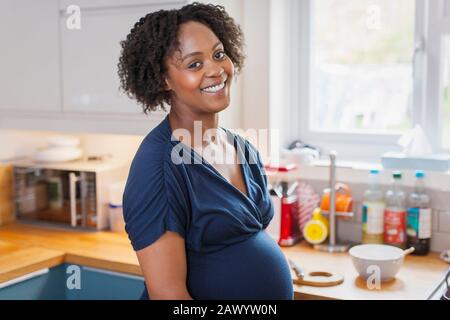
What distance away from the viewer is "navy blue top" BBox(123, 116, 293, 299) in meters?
1.43

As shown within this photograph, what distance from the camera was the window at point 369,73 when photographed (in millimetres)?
2369

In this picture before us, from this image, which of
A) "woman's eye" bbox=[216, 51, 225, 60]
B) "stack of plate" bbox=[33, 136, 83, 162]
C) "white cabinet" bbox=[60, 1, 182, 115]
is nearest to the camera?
"woman's eye" bbox=[216, 51, 225, 60]

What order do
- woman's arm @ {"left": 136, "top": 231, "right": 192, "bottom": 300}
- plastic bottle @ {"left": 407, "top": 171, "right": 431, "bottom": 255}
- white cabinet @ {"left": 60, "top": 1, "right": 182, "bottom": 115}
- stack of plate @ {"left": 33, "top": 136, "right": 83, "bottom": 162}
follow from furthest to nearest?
1. stack of plate @ {"left": 33, "top": 136, "right": 83, "bottom": 162}
2. white cabinet @ {"left": 60, "top": 1, "right": 182, "bottom": 115}
3. plastic bottle @ {"left": 407, "top": 171, "right": 431, "bottom": 255}
4. woman's arm @ {"left": 136, "top": 231, "right": 192, "bottom": 300}

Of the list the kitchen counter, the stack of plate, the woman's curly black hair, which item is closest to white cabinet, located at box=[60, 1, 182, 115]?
the stack of plate

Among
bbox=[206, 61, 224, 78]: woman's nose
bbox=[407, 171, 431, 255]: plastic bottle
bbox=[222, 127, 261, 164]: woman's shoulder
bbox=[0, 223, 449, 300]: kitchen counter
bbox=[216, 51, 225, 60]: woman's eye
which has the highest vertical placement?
bbox=[216, 51, 225, 60]: woman's eye

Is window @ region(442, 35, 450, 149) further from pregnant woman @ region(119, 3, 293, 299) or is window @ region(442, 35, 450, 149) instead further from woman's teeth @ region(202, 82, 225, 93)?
woman's teeth @ region(202, 82, 225, 93)

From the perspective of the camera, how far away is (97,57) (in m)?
2.39

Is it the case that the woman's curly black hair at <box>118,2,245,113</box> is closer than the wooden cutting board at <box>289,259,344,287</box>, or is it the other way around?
the woman's curly black hair at <box>118,2,245,113</box>

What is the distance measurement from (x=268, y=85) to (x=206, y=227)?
3.51 feet

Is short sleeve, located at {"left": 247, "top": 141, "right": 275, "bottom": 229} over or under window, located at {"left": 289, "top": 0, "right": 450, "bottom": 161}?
under

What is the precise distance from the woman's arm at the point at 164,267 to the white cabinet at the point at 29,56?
127 centimetres

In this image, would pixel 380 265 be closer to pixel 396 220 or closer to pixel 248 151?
pixel 396 220

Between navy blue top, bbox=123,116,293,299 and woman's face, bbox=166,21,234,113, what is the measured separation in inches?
3.6

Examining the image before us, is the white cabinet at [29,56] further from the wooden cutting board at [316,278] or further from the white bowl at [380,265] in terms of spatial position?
the white bowl at [380,265]
